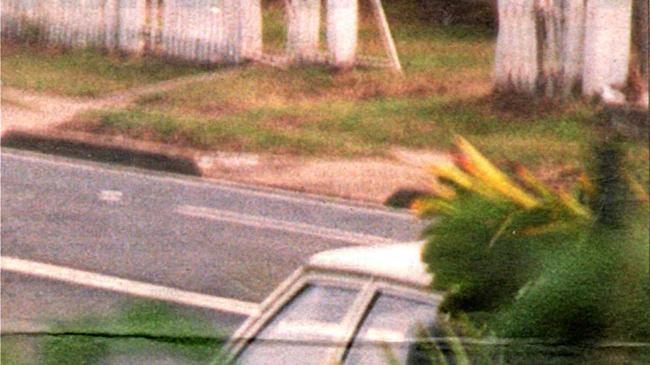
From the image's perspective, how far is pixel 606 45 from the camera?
2.90m

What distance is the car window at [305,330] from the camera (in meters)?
2.99

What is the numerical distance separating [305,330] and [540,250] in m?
0.56

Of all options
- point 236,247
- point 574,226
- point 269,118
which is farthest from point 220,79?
point 574,226

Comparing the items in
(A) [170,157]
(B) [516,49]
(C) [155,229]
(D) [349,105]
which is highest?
(B) [516,49]

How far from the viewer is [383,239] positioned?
2.89 m

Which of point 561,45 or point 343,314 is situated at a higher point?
point 561,45

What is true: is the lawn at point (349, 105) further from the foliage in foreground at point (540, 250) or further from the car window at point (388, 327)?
the car window at point (388, 327)

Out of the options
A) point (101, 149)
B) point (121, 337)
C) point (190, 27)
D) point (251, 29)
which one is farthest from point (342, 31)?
point (121, 337)

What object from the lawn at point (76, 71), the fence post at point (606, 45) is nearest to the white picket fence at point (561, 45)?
the fence post at point (606, 45)

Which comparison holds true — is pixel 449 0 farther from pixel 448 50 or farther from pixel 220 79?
pixel 220 79

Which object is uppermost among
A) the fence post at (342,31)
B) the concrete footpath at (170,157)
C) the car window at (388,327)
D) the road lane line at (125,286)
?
the fence post at (342,31)

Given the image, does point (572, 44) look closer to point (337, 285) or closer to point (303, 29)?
point (303, 29)

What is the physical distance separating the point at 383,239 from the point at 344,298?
0.23m

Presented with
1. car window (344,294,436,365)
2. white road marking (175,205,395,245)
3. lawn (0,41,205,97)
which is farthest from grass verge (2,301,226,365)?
lawn (0,41,205,97)
